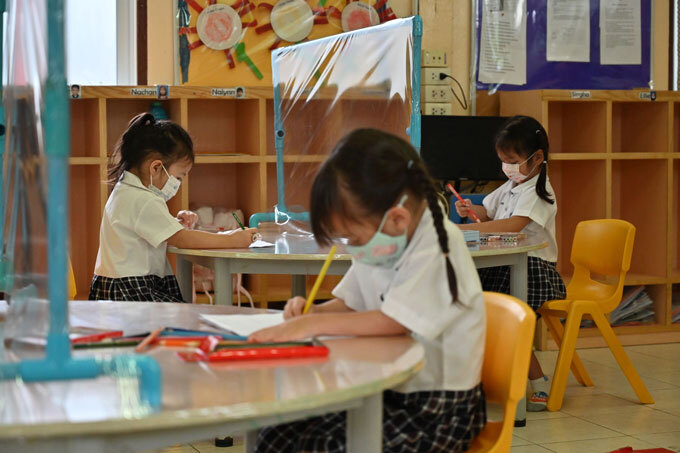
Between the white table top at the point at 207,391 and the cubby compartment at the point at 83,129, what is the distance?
9.76 feet

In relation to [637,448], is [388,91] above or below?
above

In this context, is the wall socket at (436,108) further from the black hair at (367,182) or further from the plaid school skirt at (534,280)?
the black hair at (367,182)

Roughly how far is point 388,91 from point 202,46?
5.15 ft

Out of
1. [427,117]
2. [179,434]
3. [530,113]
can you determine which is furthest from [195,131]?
[179,434]

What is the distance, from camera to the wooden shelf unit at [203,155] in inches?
156

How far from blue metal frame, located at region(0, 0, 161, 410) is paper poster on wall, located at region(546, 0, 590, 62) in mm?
4025

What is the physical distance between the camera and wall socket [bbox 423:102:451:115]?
4430 millimetres

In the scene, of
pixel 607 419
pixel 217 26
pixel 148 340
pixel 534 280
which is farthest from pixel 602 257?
pixel 148 340

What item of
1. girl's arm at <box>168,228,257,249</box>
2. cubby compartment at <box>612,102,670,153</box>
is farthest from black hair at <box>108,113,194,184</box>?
cubby compartment at <box>612,102,670,153</box>

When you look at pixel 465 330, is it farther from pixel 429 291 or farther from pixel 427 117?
pixel 427 117

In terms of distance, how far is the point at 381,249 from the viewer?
4.94ft

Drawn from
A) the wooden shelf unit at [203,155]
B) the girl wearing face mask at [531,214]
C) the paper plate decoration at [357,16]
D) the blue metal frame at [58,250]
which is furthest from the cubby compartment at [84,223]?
the blue metal frame at [58,250]

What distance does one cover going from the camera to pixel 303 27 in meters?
4.40

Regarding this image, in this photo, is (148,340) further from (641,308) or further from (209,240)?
(641,308)
